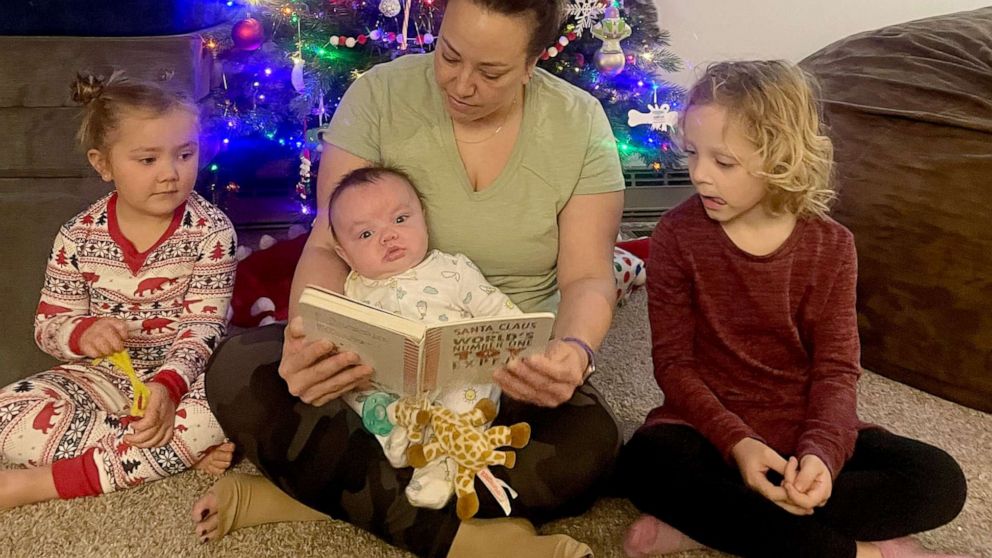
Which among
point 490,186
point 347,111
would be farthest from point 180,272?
point 490,186

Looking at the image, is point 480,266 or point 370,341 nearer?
point 370,341

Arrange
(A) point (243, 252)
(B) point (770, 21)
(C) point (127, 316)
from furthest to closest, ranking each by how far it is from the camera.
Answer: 1. (B) point (770, 21)
2. (A) point (243, 252)
3. (C) point (127, 316)

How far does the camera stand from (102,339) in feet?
4.11

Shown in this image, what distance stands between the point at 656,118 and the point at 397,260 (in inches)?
38.3

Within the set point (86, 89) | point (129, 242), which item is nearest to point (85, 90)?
point (86, 89)

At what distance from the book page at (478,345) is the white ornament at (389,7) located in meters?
1.03

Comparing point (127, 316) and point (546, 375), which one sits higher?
point (546, 375)

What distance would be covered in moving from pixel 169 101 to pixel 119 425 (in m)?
0.53

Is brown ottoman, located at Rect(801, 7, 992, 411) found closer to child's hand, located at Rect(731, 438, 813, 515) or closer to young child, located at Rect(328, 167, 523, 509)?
child's hand, located at Rect(731, 438, 813, 515)

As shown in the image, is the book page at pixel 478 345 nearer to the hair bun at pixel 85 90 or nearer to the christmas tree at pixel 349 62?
the hair bun at pixel 85 90

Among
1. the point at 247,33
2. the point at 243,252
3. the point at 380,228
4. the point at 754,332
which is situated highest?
the point at 247,33

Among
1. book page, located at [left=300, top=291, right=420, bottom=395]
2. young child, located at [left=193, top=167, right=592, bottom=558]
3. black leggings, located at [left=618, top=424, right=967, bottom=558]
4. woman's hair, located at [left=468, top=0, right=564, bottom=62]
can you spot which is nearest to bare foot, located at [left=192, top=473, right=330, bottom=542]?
young child, located at [left=193, top=167, right=592, bottom=558]

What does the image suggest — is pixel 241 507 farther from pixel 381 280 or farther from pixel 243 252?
pixel 243 252

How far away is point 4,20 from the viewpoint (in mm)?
1489
